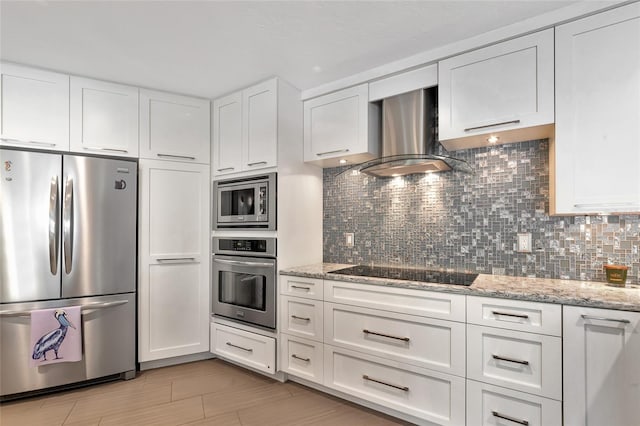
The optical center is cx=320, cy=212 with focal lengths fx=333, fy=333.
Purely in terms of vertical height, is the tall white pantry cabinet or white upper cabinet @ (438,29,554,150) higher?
white upper cabinet @ (438,29,554,150)

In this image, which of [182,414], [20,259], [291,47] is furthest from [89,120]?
[182,414]

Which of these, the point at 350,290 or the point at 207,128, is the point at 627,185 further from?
the point at 207,128

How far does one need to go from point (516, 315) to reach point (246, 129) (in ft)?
7.65

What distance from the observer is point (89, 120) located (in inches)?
103

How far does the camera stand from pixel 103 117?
268cm

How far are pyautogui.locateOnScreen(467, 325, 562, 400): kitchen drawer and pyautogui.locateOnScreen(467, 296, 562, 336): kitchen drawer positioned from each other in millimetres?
31

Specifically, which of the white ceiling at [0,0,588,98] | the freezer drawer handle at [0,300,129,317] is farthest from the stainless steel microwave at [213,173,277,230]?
the freezer drawer handle at [0,300,129,317]

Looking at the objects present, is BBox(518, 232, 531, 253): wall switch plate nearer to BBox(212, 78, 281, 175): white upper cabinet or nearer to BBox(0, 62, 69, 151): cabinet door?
BBox(212, 78, 281, 175): white upper cabinet

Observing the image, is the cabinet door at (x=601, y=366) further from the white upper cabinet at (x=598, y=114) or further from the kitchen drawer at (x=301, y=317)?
the kitchen drawer at (x=301, y=317)

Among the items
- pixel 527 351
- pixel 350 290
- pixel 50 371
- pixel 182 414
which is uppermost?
pixel 350 290

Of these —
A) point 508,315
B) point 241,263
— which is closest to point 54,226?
point 241,263

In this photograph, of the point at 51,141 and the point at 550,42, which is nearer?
the point at 550,42

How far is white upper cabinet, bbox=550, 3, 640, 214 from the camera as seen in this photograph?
164 cm

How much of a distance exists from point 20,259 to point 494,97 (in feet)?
10.8
